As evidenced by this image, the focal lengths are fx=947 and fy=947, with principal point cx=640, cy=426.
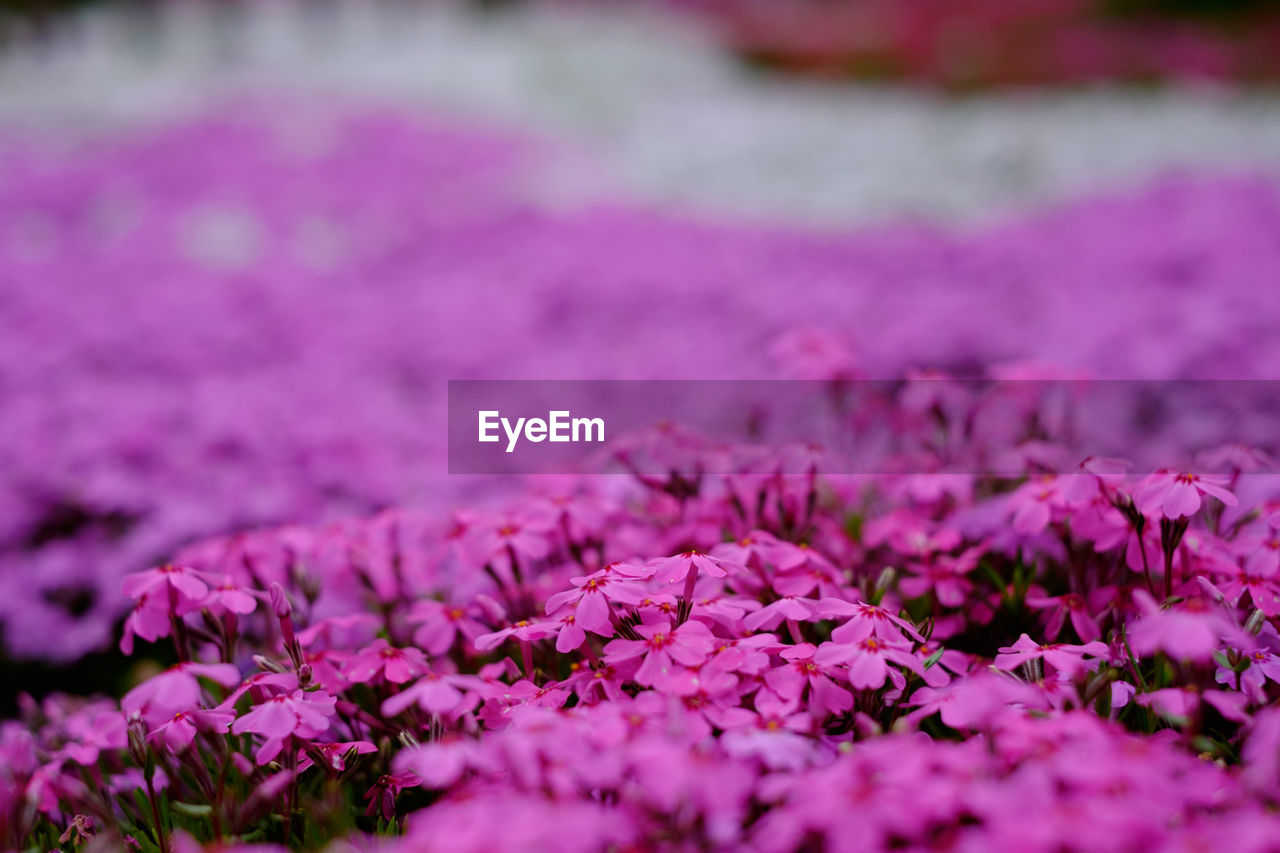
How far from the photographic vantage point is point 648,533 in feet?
6.98

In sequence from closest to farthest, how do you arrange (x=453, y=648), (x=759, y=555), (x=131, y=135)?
(x=759, y=555) < (x=453, y=648) < (x=131, y=135)

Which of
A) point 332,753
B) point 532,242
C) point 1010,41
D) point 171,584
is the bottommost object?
point 332,753

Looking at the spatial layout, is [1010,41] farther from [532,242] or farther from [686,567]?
[686,567]

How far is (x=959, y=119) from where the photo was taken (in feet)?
35.6

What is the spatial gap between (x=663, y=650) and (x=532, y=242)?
6372 mm

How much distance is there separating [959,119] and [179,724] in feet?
36.3

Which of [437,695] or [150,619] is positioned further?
[150,619]

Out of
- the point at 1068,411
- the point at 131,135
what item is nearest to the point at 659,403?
the point at 1068,411

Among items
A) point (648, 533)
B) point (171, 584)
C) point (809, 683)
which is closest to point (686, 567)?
point (809, 683)

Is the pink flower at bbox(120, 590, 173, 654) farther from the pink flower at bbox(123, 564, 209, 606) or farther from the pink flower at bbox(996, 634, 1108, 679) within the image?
the pink flower at bbox(996, 634, 1108, 679)

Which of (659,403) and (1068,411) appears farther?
(659,403)

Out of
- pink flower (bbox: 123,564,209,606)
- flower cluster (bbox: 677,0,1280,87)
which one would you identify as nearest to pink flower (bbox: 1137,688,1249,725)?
pink flower (bbox: 123,564,209,606)

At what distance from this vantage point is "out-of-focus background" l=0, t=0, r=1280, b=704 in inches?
128

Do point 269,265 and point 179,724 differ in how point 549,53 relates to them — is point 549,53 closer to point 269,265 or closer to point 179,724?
point 269,265
